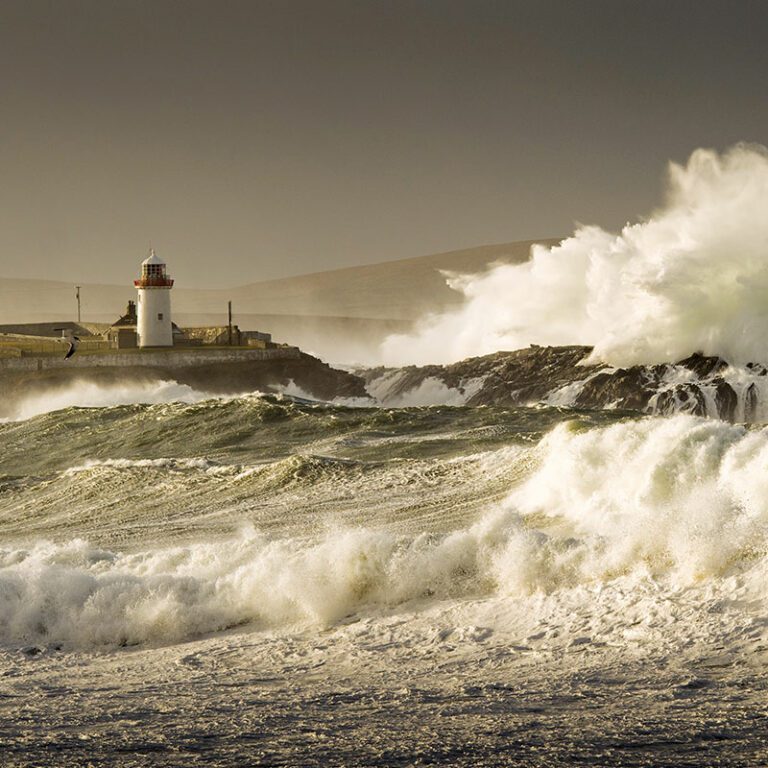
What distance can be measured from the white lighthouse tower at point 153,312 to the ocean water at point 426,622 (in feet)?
101

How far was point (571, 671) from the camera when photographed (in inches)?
262

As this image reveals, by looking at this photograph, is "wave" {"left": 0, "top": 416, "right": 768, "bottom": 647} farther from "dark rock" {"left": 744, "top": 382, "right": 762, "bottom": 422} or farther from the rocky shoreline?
"dark rock" {"left": 744, "top": 382, "right": 762, "bottom": 422}

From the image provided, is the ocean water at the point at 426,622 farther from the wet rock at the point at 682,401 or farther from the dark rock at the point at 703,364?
the dark rock at the point at 703,364

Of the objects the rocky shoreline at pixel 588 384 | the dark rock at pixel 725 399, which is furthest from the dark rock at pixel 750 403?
the dark rock at pixel 725 399

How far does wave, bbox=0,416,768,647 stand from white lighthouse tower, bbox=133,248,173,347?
117ft

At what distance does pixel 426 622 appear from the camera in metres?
8.05

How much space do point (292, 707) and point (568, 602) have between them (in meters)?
2.34

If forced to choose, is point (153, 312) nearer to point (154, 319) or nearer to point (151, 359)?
point (154, 319)

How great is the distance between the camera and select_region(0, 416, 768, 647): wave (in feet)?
26.6

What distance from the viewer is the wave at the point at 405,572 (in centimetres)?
809

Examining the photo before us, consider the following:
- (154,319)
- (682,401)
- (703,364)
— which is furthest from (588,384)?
(154,319)

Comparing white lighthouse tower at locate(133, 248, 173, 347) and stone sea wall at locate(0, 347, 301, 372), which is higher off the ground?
white lighthouse tower at locate(133, 248, 173, 347)

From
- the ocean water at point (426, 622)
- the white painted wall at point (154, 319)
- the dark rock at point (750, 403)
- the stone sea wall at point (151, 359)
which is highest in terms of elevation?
the white painted wall at point (154, 319)

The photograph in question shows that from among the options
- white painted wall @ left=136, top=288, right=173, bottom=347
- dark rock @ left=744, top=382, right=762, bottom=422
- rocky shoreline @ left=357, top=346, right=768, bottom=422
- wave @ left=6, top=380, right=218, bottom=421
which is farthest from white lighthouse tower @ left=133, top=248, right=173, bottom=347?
dark rock @ left=744, top=382, right=762, bottom=422
